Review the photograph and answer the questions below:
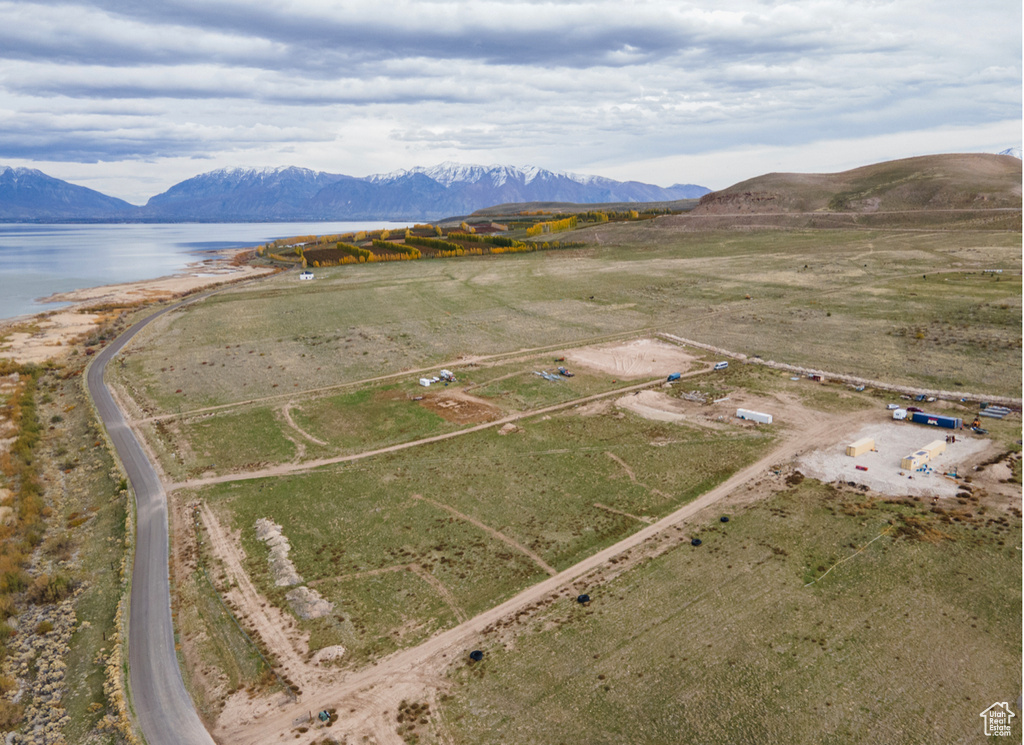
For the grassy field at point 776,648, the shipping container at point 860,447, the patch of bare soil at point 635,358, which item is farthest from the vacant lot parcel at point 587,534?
the shipping container at point 860,447

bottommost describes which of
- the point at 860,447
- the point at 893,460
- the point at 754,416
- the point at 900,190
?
the point at 893,460

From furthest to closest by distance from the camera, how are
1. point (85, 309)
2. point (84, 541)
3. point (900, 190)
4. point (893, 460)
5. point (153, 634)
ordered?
point (900, 190), point (85, 309), point (893, 460), point (84, 541), point (153, 634)

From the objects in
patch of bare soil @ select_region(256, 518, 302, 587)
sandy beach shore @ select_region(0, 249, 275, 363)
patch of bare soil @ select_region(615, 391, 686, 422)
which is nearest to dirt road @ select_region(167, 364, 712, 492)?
patch of bare soil @ select_region(615, 391, 686, 422)

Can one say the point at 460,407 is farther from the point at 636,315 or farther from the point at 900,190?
the point at 900,190

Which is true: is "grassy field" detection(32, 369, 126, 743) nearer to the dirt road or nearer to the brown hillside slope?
the dirt road

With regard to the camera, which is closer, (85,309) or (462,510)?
(462,510)

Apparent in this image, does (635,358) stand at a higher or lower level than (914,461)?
higher

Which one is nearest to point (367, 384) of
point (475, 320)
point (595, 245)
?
point (475, 320)

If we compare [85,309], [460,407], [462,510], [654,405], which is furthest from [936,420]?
[85,309]

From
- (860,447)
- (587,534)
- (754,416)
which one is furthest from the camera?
(754,416)
